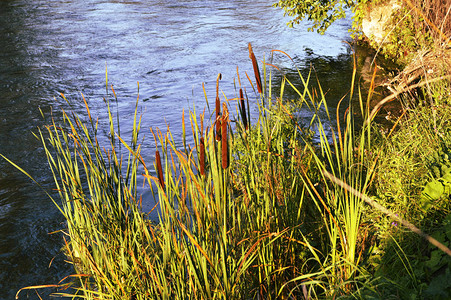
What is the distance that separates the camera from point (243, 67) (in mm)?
8828

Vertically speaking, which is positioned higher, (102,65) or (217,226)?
(217,226)

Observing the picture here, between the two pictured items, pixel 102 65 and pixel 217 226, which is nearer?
pixel 217 226

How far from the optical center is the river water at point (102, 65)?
4.18 metres

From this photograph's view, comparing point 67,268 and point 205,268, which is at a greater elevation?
point 205,268

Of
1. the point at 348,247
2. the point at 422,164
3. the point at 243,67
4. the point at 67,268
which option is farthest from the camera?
the point at 243,67

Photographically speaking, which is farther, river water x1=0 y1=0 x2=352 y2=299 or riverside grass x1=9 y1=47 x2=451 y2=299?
river water x1=0 y1=0 x2=352 y2=299

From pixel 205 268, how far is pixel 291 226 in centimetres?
81

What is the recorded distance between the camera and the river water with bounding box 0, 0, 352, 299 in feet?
13.7

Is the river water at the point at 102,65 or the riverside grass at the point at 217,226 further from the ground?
the riverside grass at the point at 217,226

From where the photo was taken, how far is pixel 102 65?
30.7ft

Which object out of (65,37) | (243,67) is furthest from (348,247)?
(65,37)

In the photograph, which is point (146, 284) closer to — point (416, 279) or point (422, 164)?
point (416, 279)

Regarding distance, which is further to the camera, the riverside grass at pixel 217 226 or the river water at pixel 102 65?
the river water at pixel 102 65

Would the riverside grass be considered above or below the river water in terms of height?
above
